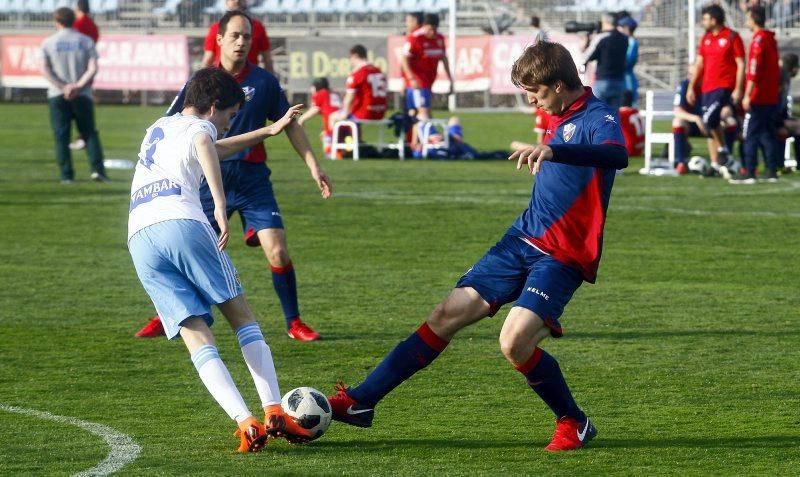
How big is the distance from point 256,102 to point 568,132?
3000 millimetres

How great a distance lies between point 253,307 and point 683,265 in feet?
12.0

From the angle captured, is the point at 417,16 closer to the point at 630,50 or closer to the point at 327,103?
the point at 327,103

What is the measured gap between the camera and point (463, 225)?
1392 cm

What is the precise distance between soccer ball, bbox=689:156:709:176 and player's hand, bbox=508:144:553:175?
14.0m

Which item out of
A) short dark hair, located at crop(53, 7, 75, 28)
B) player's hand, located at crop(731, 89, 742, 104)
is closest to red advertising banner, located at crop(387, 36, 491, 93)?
player's hand, located at crop(731, 89, 742, 104)

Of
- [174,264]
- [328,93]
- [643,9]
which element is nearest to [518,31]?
[643,9]

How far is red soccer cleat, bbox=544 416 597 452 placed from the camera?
233 inches

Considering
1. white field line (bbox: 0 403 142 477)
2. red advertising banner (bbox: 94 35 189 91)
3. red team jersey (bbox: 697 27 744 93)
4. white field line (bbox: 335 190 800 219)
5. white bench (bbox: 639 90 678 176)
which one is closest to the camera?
white field line (bbox: 0 403 142 477)

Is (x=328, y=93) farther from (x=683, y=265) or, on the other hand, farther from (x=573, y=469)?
(x=573, y=469)

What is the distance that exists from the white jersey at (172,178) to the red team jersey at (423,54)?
15.8 metres

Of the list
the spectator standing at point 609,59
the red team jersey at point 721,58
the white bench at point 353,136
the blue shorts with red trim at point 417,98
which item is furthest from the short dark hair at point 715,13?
the white bench at point 353,136

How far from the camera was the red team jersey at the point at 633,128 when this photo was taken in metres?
21.2

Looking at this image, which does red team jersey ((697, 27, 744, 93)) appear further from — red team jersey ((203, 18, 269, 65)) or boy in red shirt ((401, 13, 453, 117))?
red team jersey ((203, 18, 269, 65))

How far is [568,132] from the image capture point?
5.86m
